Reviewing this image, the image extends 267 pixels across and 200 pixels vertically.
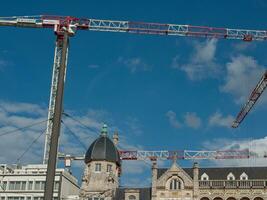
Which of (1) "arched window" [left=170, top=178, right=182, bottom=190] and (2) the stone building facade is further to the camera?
(1) "arched window" [left=170, top=178, right=182, bottom=190]

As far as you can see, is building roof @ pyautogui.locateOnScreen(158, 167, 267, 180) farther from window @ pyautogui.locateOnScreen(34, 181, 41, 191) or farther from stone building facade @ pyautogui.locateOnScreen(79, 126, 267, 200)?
window @ pyautogui.locateOnScreen(34, 181, 41, 191)

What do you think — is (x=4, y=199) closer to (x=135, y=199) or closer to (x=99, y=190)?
(x=99, y=190)

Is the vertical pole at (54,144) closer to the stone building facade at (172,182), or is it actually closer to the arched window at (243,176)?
the stone building facade at (172,182)

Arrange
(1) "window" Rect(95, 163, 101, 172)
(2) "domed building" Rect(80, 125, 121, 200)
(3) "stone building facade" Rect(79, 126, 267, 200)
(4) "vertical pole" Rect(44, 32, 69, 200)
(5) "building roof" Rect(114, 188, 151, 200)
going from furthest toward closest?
1. (1) "window" Rect(95, 163, 101, 172)
2. (2) "domed building" Rect(80, 125, 121, 200)
3. (5) "building roof" Rect(114, 188, 151, 200)
4. (3) "stone building facade" Rect(79, 126, 267, 200)
5. (4) "vertical pole" Rect(44, 32, 69, 200)

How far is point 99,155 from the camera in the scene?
75.0m

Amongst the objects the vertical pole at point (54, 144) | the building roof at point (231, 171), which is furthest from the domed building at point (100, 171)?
the vertical pole at point (54, 144)

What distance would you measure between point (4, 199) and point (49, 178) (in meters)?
69.8

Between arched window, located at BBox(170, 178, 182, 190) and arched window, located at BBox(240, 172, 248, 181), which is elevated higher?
arched window, located at BBox(240, 172, 248, 181)

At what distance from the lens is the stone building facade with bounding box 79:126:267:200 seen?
224 feet

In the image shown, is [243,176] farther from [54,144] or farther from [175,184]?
[54,144]

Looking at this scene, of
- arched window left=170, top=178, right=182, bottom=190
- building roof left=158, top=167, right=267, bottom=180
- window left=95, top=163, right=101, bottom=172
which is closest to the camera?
arched window left=170, top=178, right=182, bottom=190

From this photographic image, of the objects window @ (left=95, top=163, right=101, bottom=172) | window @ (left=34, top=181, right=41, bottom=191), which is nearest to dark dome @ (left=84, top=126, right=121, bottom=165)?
window @ (left=95, top=163, right=101, bottom=172)

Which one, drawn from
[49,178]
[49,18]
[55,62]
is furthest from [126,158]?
[49,178]

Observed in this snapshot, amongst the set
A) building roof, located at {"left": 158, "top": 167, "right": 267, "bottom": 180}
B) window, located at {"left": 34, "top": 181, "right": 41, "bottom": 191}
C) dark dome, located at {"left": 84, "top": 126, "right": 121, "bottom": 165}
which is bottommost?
window, located at {"left": 34, "top": 181, "right": 41, "bottom": 191}
